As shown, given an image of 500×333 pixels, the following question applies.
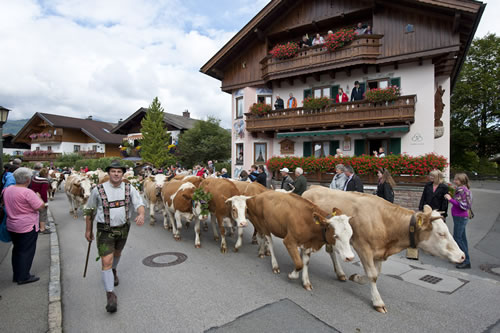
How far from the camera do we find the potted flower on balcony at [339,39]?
15.8m

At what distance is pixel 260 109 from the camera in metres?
18.8

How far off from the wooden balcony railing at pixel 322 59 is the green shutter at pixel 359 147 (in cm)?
459

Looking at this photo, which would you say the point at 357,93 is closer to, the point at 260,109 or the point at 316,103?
the point at 316,103

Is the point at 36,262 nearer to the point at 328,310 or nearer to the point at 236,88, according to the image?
the point at 328,310

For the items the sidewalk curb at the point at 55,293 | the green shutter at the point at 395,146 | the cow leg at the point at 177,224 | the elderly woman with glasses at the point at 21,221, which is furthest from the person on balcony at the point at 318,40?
the sidewalk curb at the point at 55,293

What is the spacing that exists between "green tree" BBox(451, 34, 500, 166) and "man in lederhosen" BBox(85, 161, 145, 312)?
38.5m

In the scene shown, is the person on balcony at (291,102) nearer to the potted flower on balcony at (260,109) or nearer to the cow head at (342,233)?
the potted flower on balcony at (260,109)

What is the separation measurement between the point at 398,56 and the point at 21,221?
690 inches

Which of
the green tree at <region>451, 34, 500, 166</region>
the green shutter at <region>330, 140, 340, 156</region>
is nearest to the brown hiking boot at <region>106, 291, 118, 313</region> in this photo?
the green shutter at <region>330, 140, 340, 156</region>

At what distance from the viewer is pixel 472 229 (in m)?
9.09

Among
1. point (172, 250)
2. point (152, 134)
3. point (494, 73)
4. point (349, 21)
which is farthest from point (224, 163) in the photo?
point (494, 73)

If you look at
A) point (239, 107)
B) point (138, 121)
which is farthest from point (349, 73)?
point (138, 121)

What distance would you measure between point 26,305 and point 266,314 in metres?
3.59

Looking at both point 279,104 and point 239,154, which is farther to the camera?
point 239,154
